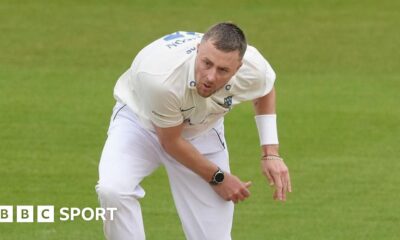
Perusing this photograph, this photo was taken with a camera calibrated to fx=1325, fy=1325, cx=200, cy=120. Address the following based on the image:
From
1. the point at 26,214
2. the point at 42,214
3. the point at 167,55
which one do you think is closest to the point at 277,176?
the point at 167,55

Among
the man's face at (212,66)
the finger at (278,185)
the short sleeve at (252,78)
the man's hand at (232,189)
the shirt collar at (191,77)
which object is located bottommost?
the man's hand at (232,189)

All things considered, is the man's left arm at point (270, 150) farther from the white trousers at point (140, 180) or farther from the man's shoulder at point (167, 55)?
the man's shoulder at point (167, 55)

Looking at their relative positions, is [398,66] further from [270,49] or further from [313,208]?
[313,208]

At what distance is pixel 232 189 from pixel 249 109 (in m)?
6.70

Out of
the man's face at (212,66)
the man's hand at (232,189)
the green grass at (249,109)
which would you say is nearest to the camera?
the man's face at (212,66)

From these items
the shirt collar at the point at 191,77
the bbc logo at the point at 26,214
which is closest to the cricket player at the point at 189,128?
the shirt collar at the point at 191,77

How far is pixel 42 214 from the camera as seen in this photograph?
467 inches

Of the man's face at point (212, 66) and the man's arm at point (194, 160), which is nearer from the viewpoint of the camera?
the man's face at point (212, 66)

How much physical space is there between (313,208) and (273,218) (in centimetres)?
52

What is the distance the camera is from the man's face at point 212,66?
855 centimetres

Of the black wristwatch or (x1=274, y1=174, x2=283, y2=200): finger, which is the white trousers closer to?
the black wristwatch

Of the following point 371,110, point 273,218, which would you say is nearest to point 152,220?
point 273,218

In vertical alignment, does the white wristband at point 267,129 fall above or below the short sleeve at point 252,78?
below

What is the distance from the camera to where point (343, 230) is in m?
11.7
